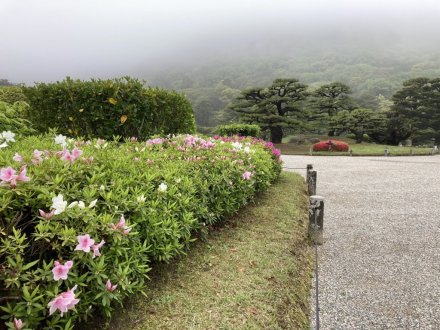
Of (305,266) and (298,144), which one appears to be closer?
(305,266)

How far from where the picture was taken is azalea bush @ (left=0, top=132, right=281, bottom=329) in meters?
1.57

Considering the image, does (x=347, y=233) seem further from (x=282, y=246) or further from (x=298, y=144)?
(x=298, y=144)

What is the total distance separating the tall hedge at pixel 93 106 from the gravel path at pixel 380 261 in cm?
376

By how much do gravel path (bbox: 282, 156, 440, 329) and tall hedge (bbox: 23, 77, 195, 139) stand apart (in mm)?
3758

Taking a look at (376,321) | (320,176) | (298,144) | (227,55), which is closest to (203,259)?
(376,321)

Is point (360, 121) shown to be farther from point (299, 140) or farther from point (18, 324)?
point (18, 324)

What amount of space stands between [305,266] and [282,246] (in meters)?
0.33

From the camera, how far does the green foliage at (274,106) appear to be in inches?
1059

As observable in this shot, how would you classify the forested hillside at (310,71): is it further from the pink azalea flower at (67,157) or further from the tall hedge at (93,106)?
the pink azalea flower at (67,157)

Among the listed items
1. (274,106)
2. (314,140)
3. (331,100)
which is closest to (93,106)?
(274,106)

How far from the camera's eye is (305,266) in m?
3.55

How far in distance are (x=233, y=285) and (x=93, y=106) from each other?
4.04 metres

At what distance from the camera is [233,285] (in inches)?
107

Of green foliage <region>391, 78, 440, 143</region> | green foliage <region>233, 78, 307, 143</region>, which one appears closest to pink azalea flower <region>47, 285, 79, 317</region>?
green foliage <region>233, 78, 307, 143</region>
